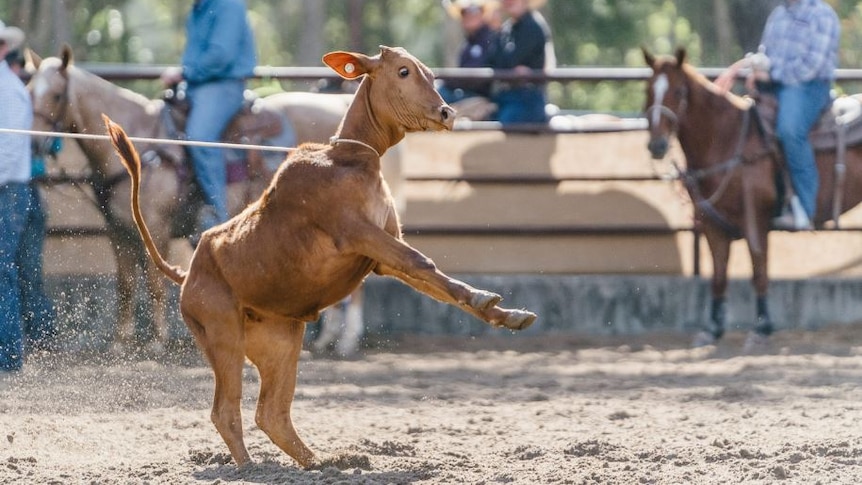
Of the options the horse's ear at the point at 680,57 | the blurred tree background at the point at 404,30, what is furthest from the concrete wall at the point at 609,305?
the blurred tree background at the point at 404,30

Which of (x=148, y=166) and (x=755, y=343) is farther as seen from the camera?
(x=755, y=343)

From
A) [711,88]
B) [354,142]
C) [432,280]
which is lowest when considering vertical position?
[432,280]

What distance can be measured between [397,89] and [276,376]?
46.5 inches

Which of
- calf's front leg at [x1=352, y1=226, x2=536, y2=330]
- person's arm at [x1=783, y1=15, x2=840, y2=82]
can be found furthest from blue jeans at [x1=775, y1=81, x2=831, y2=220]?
calf's front leg at [x1=352, y1=226, x2=536, y2=330]

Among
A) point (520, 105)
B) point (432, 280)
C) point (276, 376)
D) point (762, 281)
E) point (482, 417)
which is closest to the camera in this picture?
point (432, 280)

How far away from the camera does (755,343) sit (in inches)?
390

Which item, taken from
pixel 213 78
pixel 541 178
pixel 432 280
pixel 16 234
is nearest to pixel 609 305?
pixel 541 178

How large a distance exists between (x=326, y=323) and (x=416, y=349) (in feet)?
2.19

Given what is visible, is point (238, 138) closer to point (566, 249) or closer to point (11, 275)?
point (11, 275)

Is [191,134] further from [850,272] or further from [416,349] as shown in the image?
[850,272]

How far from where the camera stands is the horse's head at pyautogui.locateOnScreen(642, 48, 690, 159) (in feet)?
32.9

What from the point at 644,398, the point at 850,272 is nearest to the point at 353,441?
the point at 644,398

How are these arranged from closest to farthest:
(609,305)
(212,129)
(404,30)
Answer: (212,129), (609,305), (404,30)

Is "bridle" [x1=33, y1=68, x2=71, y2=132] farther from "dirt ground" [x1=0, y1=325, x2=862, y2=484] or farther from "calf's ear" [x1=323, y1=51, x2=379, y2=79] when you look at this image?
"calf's ear" [x1=323, y1=51, x2=379, y2=79]
